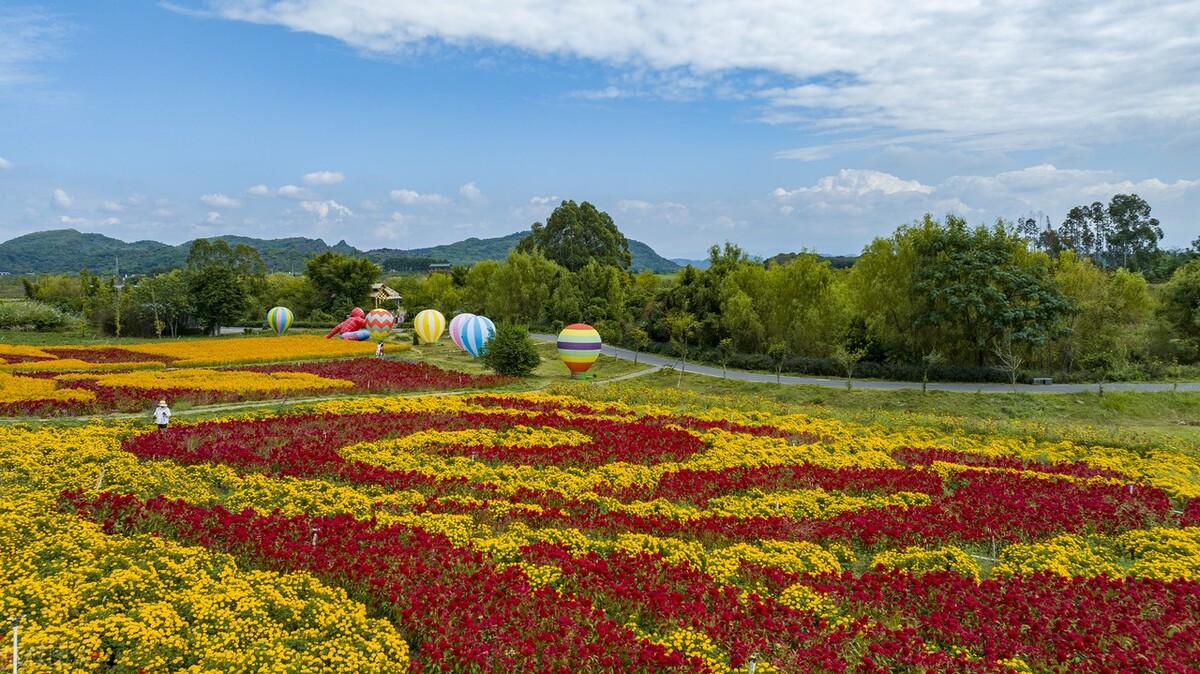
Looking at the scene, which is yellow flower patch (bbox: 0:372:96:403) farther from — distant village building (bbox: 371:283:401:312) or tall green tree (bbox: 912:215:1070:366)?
distant village building (bbox: 371:283:401:312)

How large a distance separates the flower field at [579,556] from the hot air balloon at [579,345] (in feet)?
55.0

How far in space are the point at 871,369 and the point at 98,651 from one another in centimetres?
3676

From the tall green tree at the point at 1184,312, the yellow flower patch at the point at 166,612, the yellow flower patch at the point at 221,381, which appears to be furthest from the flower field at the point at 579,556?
the tall green tree at the point at 1184,312

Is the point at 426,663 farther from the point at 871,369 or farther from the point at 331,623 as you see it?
the point at 871,369

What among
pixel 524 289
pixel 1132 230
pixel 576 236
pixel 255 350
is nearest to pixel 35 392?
pixel 255 350

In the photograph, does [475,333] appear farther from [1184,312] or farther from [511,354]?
[1184,312]

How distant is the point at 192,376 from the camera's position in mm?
27766

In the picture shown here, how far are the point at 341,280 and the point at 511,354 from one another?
2004 inches

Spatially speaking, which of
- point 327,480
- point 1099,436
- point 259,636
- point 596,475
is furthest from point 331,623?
point 1099,436

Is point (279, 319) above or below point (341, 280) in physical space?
below

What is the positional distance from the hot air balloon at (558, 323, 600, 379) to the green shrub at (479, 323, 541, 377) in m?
1.73

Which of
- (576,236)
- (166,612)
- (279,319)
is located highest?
(576,236)

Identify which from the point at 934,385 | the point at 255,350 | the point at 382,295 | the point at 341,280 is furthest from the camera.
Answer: the point at 341,280

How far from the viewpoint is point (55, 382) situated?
79.8 feet
